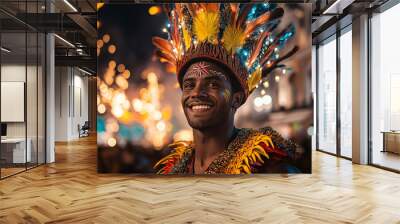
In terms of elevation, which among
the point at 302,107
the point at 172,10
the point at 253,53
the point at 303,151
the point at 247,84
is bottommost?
the point at 303,151

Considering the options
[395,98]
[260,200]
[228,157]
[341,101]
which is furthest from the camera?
[341,101]

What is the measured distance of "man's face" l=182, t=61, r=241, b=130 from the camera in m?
6.36

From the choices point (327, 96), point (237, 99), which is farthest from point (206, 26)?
point (327, 96)

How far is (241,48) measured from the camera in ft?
21.6

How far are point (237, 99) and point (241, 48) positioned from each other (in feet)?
3.06

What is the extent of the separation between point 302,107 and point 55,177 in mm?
4691

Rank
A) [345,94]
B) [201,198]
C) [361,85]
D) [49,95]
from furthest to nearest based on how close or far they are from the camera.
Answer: [345,94] < [49,95] < [361,85] < [201,198]

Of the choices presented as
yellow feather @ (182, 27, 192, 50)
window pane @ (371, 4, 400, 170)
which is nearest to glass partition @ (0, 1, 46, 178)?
yellow feather @ (182, 27, 192, 50)

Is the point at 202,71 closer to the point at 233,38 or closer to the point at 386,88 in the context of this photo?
the point at 233,38

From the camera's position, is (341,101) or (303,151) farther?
(341,101)

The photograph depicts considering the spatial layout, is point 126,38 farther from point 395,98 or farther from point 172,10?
point 395,98

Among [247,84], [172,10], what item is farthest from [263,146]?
[172,10]

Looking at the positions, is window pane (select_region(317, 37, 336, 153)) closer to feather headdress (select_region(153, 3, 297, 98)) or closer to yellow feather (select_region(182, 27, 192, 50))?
feather headdress (select_region(153, 3, 297, 98))

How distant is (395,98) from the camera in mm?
7328
